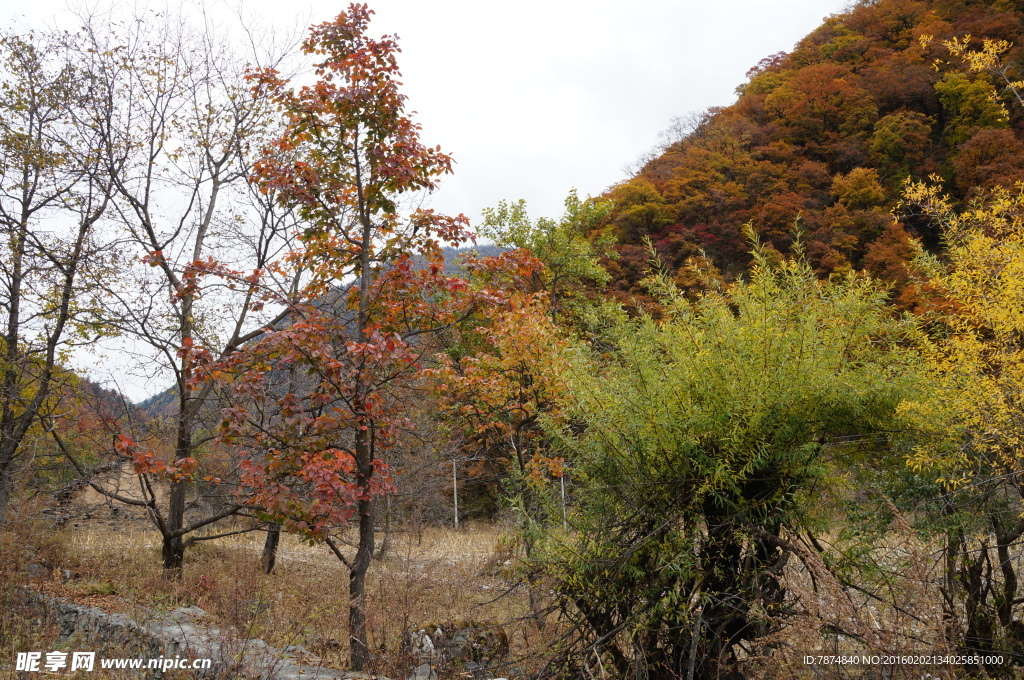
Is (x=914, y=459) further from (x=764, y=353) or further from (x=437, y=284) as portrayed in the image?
(x=437, y=284)

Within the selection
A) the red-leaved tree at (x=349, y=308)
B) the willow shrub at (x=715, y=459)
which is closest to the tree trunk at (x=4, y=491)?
the red-leaved tree at (x=349, y=308)

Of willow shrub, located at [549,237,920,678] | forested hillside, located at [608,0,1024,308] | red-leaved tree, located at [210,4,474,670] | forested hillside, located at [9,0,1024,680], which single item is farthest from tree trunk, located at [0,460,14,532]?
forested hillside, located at [608,0,1024,308]

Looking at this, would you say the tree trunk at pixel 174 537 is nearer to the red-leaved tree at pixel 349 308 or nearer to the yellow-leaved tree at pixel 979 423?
the red-leaved tree at pixel 349 308

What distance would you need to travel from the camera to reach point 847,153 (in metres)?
24.0

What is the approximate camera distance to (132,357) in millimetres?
7766

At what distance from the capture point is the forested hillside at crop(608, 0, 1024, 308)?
18.4 metres

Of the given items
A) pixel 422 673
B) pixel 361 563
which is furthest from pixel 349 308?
pixel 422 673

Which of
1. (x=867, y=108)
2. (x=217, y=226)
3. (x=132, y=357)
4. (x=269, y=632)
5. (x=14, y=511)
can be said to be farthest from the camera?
(x=867, y=108)

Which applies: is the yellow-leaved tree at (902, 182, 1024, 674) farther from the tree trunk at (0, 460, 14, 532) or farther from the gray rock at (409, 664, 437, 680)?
the tree trunk at (0, 460, 14, 532)

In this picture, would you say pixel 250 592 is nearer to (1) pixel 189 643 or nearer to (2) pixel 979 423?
(1) pixel 189 643

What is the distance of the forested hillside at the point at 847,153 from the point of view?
726 inches

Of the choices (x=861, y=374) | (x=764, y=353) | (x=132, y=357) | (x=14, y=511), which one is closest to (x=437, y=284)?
(x=764, y=353)

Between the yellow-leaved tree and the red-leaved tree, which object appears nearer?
the yellow-leaved tree

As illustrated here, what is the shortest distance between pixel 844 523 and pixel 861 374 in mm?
809
